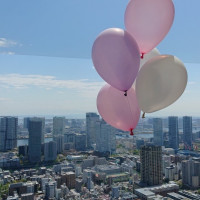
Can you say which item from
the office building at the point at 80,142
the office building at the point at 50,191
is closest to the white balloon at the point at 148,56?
the office building at the point at 50,191

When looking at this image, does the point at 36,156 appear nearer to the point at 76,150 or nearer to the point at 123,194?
the point at 76,150

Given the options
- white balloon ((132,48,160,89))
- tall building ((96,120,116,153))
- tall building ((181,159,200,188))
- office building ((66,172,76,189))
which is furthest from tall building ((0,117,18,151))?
white balloon ((132,48,160,89))

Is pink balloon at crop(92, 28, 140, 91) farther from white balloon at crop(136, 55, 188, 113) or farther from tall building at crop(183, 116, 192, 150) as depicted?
tall building at crop(183, 116, 192, 150)

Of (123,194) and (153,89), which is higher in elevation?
(153,89)

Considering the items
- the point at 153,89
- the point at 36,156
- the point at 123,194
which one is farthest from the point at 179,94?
the point at 36,156

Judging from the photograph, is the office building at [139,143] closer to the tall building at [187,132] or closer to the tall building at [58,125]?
the tall building at [187,132]

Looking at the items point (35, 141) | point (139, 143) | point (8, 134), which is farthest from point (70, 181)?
point (8, 134)
